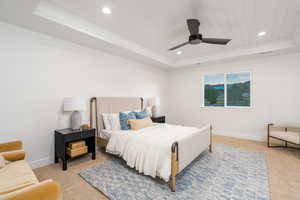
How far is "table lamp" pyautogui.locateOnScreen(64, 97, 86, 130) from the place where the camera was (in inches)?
109

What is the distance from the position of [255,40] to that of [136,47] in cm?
309

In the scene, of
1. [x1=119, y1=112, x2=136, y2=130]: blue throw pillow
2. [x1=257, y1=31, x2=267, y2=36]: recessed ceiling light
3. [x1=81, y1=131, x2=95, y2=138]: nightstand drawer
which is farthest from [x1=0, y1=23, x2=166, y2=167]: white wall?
[x1=257, y1=31, x2=267, y2=36]: recessed ceiling light

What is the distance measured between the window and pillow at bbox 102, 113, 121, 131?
Result: 3665 millimetres

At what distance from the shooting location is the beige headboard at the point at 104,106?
348 centimetres

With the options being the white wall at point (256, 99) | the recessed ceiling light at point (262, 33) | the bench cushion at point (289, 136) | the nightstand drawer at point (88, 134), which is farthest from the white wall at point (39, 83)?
the bench cushion at point (289, 136)

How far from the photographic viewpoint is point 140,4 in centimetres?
225

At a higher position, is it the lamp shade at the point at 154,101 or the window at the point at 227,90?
the window at the point at 227,90

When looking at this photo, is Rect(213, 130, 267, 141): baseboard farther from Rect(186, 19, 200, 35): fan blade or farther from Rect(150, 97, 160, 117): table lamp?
Rect(186, 19, 200, 35): fan blade

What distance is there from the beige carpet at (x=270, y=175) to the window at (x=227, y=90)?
1785 mm

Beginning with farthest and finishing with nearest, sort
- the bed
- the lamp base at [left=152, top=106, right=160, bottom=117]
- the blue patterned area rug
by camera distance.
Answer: the lamp base at [left=152, top=106, right=160, bottom=117] → the bed → the blue patterned area rug

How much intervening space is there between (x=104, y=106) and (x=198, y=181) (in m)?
2.66

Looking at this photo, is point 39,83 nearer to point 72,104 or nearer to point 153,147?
point 72,104

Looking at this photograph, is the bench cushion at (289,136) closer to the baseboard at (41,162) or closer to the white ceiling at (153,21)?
the white ceiling at (153,21)

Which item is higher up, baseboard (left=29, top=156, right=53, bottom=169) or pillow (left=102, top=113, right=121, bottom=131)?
pillow (left=102, top=113, right=121, bottom=131)
